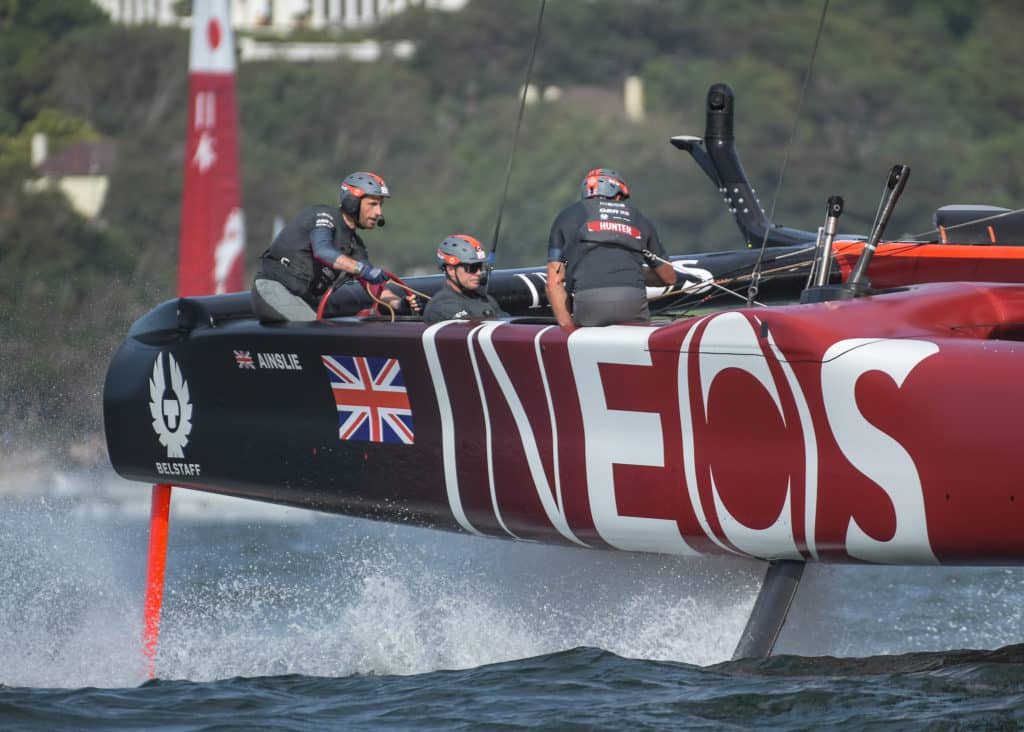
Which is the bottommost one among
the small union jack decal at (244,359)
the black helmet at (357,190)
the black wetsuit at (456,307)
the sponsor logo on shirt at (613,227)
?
the small union jack decal at (244,359)

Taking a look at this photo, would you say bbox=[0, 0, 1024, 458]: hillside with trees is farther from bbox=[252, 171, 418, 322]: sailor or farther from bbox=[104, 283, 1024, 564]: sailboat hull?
bbox=[104, 283, 1024, 564]: sailboat hull

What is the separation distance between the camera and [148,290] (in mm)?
8414

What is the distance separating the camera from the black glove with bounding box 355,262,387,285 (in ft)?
20.1

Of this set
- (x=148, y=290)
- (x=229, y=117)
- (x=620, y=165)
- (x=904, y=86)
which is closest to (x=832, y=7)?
(x=904, y=86)

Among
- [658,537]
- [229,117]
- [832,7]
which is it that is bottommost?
[658,537]

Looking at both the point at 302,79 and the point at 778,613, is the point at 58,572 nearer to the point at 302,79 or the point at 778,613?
the point at 778,613

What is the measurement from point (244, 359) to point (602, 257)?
129 cm

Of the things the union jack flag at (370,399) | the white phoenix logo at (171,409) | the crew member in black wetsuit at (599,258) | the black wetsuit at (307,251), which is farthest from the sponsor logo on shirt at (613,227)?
the white phoenix logo at (171,409)

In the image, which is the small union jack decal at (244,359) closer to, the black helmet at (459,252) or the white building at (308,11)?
the black helmet at (459,252)

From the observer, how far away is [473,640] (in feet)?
19.8

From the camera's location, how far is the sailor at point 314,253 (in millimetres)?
6281

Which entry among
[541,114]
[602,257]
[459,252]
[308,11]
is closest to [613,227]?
[602,257]

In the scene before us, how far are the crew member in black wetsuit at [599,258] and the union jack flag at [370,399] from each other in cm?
55

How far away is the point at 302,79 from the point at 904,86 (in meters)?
13.4
